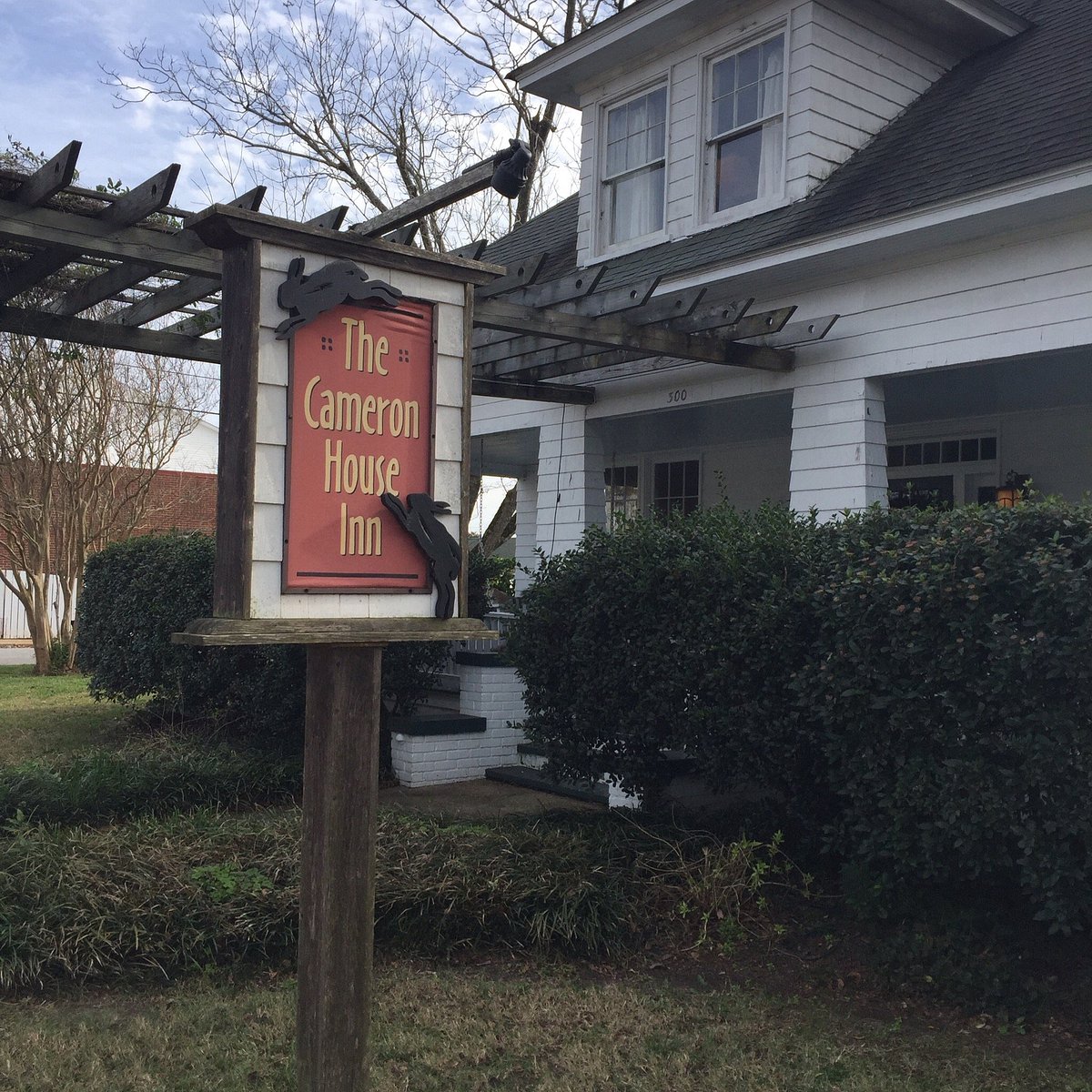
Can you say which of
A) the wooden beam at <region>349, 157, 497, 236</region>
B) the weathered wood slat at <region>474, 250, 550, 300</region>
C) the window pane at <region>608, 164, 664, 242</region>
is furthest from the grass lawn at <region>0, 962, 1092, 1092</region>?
the window pane at <region>608, 164, 664, 242</region>

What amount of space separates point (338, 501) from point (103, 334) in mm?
5686

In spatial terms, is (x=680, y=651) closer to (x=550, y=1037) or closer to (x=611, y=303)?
(x=550, y=1037)

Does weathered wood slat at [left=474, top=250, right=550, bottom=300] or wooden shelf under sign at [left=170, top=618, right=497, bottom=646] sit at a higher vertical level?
weathered wood slat at [left=474, top=250, right=550, bottom=300]

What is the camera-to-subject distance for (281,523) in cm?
316

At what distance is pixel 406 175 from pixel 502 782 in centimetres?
1626

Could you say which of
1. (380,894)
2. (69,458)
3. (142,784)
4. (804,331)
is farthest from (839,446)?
→ (69,458)

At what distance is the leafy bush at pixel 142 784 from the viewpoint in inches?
287

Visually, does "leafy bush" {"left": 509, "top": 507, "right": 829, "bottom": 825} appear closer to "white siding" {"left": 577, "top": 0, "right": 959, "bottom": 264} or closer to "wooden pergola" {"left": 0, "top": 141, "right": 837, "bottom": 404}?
"wooden pergola" {"left": 0, "top": 141, "right": 837, "bottom": 404}

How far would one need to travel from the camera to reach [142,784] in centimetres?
775

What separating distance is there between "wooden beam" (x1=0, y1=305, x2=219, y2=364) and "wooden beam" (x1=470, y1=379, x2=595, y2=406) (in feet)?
7.43

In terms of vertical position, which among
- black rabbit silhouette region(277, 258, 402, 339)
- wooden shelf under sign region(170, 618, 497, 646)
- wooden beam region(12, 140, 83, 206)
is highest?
wooden beam region(12, 140, 83, 206)

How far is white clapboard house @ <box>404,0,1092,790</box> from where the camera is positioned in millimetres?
7660

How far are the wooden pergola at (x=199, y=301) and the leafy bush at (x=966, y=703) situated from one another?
8.92ft

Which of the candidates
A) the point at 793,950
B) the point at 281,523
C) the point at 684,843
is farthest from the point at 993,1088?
the point at 281,523
